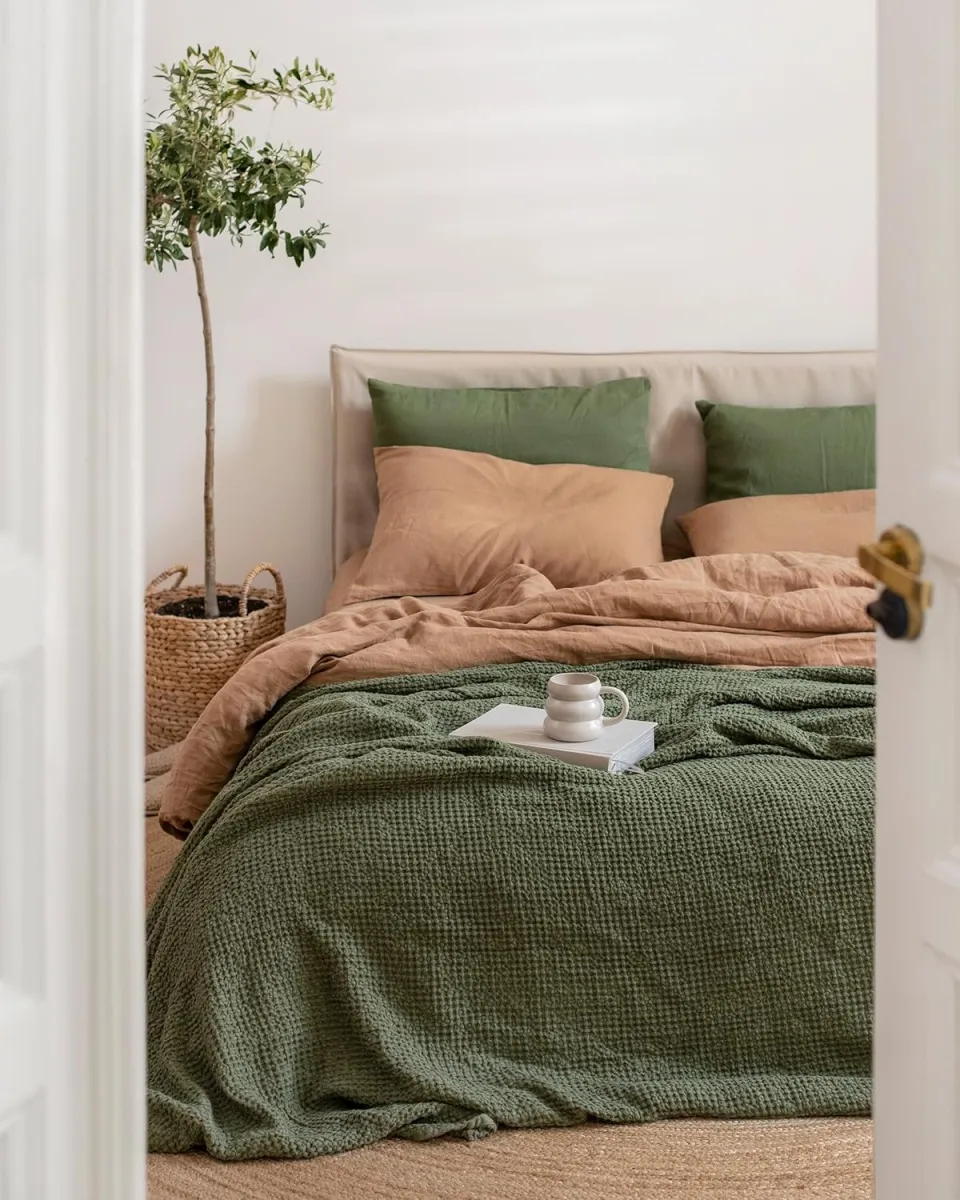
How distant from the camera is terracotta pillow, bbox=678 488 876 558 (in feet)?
12.6

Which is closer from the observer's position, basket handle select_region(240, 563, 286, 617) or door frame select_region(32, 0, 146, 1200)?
door frame select_region(32, 0, 146, 1200)

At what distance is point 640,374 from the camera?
445 cm

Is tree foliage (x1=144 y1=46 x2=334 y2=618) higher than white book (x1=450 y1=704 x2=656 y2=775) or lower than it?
higher

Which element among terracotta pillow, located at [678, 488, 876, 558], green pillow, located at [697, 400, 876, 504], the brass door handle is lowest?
the brass door handle

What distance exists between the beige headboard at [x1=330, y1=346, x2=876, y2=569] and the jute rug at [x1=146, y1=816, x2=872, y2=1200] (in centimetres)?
241

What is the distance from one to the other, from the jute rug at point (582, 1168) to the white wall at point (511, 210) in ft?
8.78

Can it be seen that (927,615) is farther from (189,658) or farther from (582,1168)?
(189,658)

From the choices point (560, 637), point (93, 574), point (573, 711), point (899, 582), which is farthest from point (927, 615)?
point (560, 637)

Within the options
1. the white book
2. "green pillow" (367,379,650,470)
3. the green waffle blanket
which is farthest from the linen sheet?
"green pillow" (367,379,650,470)

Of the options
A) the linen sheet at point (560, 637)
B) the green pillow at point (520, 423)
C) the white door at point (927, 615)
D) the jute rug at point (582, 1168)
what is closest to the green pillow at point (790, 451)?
the green pillow at point (520, 423)

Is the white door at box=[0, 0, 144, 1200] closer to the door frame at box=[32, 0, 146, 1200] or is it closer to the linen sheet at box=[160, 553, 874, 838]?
the door frame at box=[32, 0, 146, 1200]

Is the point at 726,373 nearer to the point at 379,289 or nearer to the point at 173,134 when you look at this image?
the point at 379,289

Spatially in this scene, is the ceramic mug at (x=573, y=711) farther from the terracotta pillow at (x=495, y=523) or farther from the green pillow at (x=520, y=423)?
the green pillow at (x=520, y=423)

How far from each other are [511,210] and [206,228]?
1.14 metres
